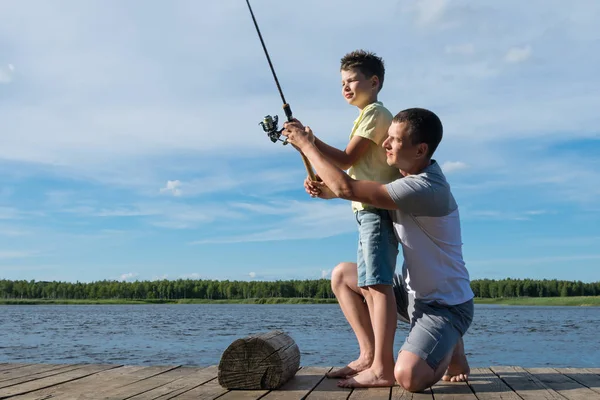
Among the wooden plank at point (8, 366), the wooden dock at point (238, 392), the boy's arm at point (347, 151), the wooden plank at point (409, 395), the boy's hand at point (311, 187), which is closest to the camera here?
the wooden plank at point (409, 395)

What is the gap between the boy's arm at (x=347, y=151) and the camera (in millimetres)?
3660

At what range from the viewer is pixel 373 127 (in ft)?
12.1

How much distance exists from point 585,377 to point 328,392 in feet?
5.52

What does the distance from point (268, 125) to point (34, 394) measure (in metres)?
1.87

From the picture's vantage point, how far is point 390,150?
11.6ft

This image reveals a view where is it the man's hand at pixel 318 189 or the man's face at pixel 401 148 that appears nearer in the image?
the man's face at pixel 401 148

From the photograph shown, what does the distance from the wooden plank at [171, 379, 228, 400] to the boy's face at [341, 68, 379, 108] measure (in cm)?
175

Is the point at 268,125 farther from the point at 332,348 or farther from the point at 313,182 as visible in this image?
the point at 332,348

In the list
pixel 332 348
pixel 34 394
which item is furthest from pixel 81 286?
pixel 34 394

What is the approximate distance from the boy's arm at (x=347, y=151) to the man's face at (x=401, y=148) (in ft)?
0.57

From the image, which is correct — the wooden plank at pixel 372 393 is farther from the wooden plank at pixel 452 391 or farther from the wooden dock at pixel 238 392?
the wooden plank at pixel 452 391

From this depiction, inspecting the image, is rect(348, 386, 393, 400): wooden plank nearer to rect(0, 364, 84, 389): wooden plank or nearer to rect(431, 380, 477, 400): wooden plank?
rect(431, 380, 477, 400): wooden plank

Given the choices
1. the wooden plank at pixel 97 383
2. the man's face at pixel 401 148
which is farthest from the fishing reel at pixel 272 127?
the wooden plank at pixel 97 383

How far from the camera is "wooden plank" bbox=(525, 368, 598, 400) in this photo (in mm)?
3439
